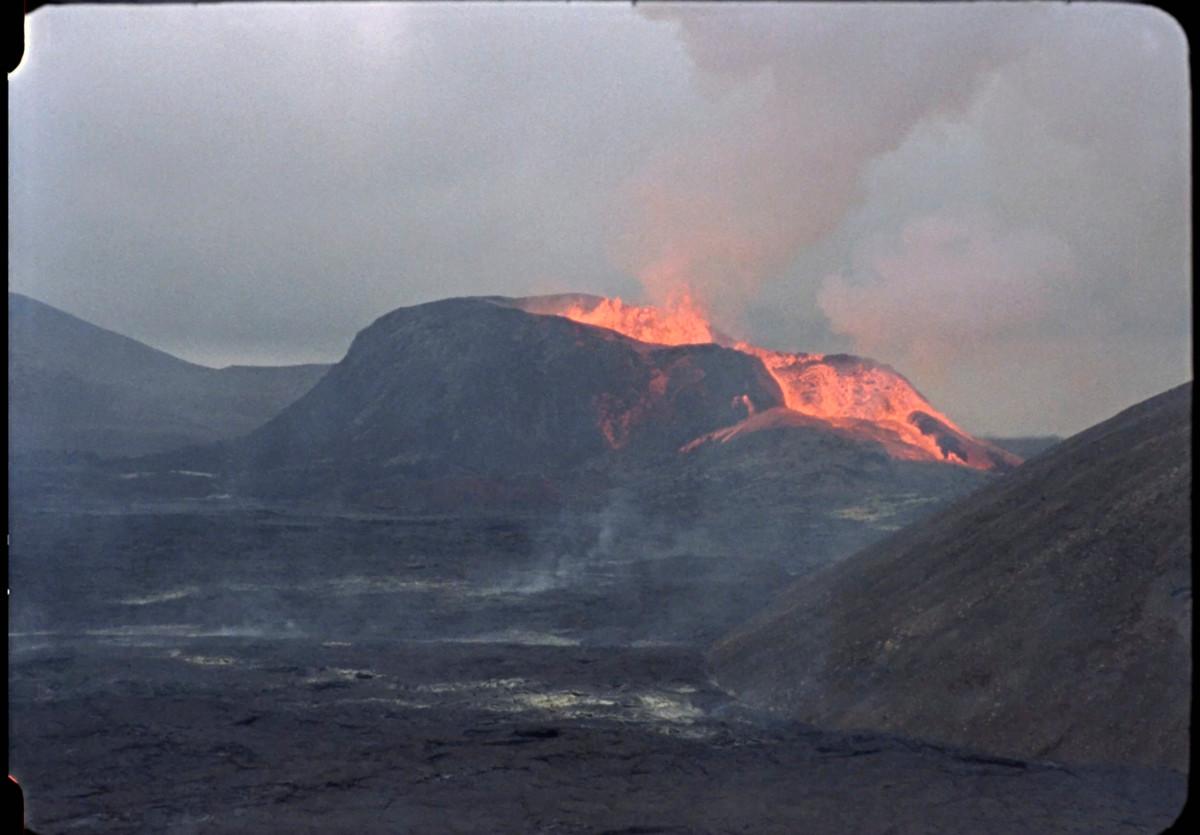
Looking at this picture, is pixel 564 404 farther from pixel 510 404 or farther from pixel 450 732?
pixel 450 732

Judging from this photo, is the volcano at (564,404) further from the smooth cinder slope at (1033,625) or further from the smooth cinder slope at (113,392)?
the smooth cinder slope at (1033,625)

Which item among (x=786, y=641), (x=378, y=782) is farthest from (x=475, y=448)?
(x=378, y=782)

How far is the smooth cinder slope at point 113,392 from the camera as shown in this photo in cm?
8096

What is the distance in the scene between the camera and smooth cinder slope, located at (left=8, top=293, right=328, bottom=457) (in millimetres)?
80963

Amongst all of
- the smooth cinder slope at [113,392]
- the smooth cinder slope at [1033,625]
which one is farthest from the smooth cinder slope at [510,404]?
the smooth cinder slope at [1033,625]

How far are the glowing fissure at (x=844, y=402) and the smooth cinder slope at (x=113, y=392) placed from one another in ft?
112

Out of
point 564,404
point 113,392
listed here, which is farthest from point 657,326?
point 113,392

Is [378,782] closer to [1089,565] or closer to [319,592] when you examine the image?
[1089,565]

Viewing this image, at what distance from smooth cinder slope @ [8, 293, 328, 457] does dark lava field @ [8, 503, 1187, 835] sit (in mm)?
53743

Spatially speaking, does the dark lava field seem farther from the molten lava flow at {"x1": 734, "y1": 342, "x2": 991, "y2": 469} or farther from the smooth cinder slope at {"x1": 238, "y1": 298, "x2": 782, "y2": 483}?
the molten lava flow at {"x1": 734, "y1": 342, "x2": 991, "y2": 469}

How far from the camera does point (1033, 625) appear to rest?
1212 cm

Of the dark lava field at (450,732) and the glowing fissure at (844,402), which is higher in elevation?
the glowing fissure at (844,402)

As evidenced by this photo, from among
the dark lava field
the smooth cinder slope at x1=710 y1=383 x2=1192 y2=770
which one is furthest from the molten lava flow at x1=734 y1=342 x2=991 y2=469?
the smooth cinder slope at x1=710 y1=383 x2=1192 y2=770

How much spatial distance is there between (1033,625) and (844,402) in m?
52.9
